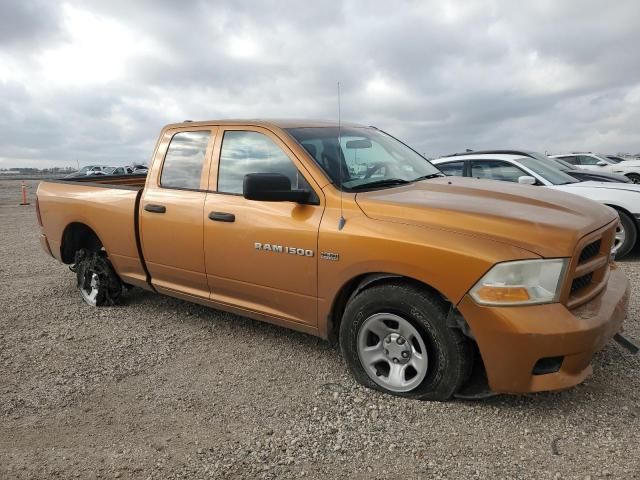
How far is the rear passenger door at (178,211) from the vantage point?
412cm

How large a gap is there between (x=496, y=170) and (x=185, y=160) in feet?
16.5

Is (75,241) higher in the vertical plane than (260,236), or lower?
lower

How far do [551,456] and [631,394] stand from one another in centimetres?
92

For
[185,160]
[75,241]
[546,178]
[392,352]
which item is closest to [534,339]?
[392,352]

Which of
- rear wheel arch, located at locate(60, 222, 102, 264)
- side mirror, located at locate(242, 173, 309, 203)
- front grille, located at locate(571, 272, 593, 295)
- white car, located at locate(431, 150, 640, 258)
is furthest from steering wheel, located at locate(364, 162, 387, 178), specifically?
rear wheel arch, located at locate(60, 222, 102, 264)

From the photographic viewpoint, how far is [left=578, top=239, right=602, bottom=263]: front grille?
2922 mm

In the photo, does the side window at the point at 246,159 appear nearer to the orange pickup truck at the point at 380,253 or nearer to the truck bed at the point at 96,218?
the orange pickup truck at the point at 380,253

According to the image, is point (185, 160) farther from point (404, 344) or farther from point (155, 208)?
point (404, 344)

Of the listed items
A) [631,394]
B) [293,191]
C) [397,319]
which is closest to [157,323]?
[293,191]

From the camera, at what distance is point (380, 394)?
3.29 meters

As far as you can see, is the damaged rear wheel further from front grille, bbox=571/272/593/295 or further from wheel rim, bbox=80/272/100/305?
front grille, bbox=571/272/593/295

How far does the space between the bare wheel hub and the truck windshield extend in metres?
1.04

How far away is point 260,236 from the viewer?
363 cm

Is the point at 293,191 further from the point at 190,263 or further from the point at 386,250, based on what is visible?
the point at 190,263
